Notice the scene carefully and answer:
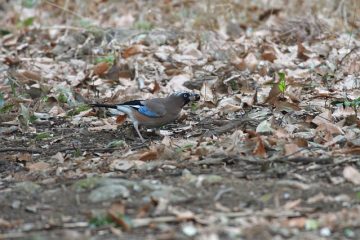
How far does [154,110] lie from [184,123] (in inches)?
16.5

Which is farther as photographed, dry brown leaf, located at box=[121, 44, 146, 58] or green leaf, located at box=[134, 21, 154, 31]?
green leaf, located at box=[134, 21, 154, 31]

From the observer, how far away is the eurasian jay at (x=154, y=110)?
5953 mm

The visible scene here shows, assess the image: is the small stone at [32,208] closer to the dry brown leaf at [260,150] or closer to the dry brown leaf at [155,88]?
the dry brown leaf at [260,150]

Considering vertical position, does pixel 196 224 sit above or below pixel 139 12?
above

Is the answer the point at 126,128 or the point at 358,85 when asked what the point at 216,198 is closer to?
the point at 126,128

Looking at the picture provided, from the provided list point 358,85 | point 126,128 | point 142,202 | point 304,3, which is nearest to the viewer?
point 142,202

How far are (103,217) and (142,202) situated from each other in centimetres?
28

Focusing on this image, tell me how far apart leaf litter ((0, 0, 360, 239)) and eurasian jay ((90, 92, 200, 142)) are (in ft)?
0.42

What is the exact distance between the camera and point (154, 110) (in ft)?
19.5

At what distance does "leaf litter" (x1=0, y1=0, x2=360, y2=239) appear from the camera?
360 centimetres

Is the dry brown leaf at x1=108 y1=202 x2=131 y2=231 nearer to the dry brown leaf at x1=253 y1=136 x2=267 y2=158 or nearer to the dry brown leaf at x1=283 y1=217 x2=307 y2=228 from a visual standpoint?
the dry brown leaf at x1=283 y1=217 x2=307 y2=228

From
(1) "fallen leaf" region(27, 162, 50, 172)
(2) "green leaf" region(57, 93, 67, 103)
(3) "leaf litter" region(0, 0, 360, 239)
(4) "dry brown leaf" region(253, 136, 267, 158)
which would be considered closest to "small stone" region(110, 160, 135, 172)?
(3) "leaf litter" region(0, 0, 360, 239)

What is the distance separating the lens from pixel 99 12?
1135 cm

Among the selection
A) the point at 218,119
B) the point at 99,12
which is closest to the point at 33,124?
the point at 218,119
